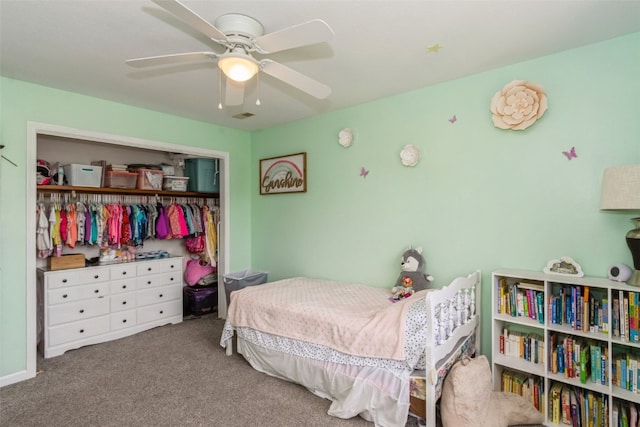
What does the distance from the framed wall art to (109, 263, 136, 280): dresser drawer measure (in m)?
1.73

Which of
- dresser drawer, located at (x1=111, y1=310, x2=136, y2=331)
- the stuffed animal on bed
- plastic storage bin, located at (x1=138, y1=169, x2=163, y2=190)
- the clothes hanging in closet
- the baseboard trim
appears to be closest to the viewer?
the baseboard trim

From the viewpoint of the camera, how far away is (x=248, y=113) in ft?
12.0

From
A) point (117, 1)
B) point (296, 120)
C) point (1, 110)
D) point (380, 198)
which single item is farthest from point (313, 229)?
point (1, 110)

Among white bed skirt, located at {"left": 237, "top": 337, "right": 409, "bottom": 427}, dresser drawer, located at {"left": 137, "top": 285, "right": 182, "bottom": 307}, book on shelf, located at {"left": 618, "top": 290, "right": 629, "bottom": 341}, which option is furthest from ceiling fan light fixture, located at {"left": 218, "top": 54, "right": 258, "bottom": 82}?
dresser drawer, located at {"left": 137, "top": 285, "right": 182, "bottom": 307}

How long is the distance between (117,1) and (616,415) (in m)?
3.53

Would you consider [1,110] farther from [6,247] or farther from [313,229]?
[313,229]

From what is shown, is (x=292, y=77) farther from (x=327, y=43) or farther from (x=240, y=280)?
(x=240, y=280)

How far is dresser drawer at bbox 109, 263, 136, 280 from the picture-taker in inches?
145

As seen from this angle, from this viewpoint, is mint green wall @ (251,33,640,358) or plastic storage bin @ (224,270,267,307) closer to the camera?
mint green wall @ (251,33,640,358)

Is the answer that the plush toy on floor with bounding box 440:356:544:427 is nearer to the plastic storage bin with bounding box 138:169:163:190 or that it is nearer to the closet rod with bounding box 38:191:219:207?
the plastic storage bin with bounding box 138:169:163:190

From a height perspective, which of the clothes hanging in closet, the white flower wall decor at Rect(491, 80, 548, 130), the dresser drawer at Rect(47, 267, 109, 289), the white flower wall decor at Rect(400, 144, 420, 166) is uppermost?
the white flower wall decor at Rect(491, 80, 548, 130)

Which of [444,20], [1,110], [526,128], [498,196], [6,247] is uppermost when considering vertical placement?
[444,20]

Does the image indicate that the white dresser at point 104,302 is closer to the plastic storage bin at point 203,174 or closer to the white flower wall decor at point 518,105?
the plastic storage bin at point 203,174

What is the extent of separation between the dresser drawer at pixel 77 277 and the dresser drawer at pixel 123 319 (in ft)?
1.37
